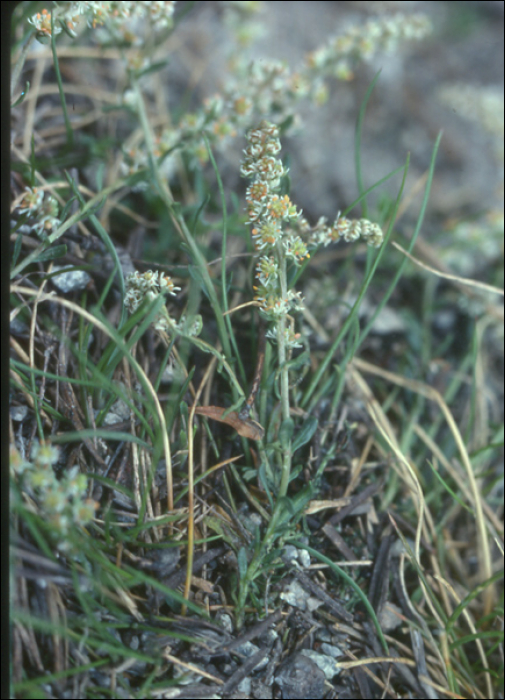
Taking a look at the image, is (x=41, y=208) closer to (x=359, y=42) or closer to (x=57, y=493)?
(x=57, y=493)

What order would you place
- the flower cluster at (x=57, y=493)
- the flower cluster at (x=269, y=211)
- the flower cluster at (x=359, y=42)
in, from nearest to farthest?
the flower cluster at (x=57, y=493) < the flower cluster at (x=269, y=211) < the flower cluster at (x=359, y=42)

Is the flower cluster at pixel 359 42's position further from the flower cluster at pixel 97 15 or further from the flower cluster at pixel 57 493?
the flower cluster at pixel 57 493

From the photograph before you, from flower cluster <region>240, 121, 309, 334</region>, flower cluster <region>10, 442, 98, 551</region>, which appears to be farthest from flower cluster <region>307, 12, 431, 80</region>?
flower cluster <region>10, 442, 98, 551</region>

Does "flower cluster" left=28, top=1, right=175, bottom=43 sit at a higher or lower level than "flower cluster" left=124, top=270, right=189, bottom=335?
higher

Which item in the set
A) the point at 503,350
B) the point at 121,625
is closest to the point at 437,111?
the point at 503,350

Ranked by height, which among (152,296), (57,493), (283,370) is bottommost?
(57,493)

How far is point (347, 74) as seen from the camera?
1.25m

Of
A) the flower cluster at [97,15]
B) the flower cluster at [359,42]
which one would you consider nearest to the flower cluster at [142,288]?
the flower cluster at [97,15]

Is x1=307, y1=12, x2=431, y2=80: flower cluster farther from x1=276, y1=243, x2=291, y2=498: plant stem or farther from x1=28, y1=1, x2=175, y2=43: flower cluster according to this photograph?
x1=276, y1=243, x2=291, y2=498: plant stem

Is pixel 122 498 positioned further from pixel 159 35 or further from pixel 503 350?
pixel 159 35

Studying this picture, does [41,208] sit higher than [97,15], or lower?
lower

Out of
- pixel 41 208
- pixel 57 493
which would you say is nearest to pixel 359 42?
pixel 41 208

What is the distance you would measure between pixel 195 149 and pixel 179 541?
82 centimetres

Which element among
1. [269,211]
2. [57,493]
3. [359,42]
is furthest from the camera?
[359,42]
